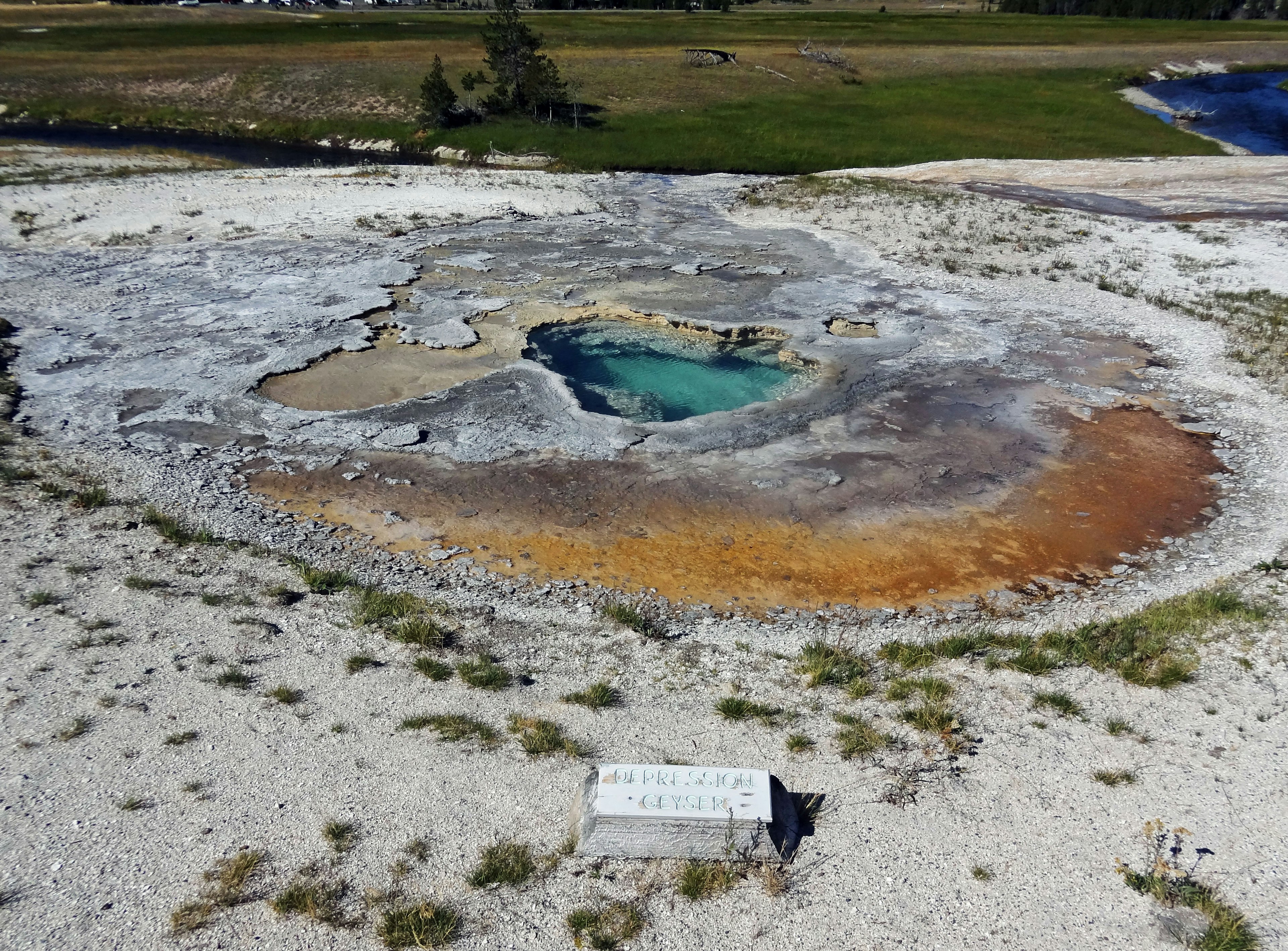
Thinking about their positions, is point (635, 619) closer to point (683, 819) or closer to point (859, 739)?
point (859, 739)

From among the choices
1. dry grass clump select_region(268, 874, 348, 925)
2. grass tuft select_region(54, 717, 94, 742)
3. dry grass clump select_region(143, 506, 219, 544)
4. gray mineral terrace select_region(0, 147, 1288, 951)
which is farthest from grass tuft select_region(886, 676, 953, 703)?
dry grass clump select_region(143, 506, 219, 544)

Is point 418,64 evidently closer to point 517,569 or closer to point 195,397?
point 195,397

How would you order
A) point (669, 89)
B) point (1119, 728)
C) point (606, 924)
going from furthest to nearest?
point (669, 89) → point (1119, 728) → point (606, 924)

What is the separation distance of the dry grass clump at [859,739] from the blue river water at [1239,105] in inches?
1793

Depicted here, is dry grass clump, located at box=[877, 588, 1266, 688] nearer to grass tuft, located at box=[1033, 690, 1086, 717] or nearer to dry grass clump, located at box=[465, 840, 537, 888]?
grass tuft, located at box=[1033, 690, 1086, 717]

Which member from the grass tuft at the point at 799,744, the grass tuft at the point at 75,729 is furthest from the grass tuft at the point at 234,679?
the grass tuft at the point at 799,744

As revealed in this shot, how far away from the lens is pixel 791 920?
5.16 m

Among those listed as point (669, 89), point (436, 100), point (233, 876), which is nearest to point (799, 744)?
point (233, 876)

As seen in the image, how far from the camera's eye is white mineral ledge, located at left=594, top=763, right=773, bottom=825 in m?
5.42

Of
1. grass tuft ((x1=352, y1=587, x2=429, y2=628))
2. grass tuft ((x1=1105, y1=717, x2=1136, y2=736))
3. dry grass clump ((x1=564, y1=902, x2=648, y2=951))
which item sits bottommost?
dry grass clump ((x1=564, y1=902, x2=648, y2=951))

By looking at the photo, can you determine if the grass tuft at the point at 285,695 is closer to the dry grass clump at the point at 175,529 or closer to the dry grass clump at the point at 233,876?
the dry grass clump at the point at 233,876

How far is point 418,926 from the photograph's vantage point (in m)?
4.97

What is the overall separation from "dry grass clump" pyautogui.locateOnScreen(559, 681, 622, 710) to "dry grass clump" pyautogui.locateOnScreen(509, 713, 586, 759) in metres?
0.35

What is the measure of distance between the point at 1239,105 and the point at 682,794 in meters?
62.2
